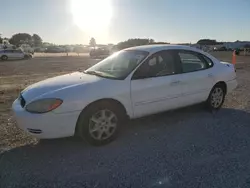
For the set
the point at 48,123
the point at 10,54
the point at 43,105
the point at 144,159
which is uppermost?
the point at 10,54

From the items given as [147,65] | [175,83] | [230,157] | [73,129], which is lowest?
[230,157]

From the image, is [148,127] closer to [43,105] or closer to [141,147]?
[141,147]

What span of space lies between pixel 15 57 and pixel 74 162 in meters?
34.0

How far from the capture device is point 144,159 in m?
4.13

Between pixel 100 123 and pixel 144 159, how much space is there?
0.88 metres

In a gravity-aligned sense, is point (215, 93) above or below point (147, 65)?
below

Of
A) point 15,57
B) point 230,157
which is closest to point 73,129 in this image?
point 230,157

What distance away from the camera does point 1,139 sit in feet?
16.2

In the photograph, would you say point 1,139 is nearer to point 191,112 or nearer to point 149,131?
point 149,131

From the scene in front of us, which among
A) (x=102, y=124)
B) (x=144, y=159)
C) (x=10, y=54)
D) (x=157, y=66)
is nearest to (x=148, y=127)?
(x=157, y=66)

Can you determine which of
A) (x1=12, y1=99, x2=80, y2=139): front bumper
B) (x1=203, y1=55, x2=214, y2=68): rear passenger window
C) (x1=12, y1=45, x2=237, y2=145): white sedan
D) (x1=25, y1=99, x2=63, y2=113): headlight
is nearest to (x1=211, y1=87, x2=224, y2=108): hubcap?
(x1=12, y1=45, x2=237, y2=145): white sedan

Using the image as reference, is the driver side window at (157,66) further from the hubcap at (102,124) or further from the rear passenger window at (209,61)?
the rear passenger window at (209,61)

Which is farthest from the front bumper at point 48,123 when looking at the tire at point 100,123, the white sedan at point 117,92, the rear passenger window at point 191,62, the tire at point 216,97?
the tire at point 216,97

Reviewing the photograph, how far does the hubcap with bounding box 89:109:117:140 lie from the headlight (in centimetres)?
57
